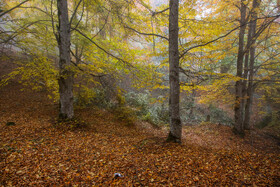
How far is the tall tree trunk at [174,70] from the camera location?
4480 mm

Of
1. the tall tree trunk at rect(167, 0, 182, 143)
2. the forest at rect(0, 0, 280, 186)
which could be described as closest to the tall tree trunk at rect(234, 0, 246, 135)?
the forest at rect(0, 0, 280, 186)

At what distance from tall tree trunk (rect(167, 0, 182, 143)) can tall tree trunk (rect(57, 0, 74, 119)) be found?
3.89m

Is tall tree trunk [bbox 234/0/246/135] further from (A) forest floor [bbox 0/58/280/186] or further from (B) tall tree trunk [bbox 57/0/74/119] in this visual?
(B) tall tree trunk [bbox 57/0/74/119]

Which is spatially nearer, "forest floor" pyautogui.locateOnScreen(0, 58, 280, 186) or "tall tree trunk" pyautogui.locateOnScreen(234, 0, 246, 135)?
"forest floor" pyautogui.locateOnScreen(0, 58, 280, 186)

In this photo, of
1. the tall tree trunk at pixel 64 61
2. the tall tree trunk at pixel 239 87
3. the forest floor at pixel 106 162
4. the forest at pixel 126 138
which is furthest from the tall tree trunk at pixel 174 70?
the tall tree trunk at pixel 239 87

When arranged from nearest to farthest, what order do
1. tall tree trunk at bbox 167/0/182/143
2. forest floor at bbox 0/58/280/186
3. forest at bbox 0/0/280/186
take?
forest floor at bbox 0/58/280/186 < forest at bbox 0/0/280/186 < tall tree trunk at bbox 167/0/182/143

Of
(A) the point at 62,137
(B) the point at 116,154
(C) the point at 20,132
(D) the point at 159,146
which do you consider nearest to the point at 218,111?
(D) the point at 159,146

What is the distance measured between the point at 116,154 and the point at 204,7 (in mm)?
9739

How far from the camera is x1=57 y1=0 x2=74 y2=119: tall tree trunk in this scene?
207 inches

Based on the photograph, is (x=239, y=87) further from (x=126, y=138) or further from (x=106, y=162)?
(x=106, y=162)

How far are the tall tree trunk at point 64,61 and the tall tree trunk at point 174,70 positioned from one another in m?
3.89

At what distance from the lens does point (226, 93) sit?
850 cm

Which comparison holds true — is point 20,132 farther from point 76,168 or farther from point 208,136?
point 208,136

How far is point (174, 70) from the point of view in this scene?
4621 mm
